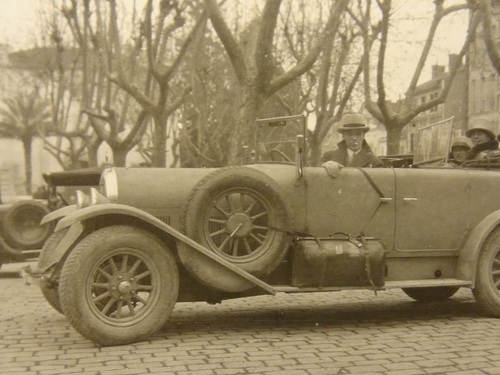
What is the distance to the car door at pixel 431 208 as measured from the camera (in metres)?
7.13

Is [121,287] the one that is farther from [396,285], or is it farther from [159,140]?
[159,140]

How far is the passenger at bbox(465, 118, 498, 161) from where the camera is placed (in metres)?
8.79

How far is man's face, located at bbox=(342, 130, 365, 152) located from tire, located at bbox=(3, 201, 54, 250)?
6.94 m

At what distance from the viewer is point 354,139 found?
777cm

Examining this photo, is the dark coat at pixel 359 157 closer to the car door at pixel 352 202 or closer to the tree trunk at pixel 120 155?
the car door at pixel 352 202

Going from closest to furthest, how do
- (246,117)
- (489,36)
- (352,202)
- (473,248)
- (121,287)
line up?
(121,287) → (352,202) → (473,248) → (246,117) → (489,36)

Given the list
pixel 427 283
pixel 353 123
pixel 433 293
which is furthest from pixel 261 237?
pixel 433 293

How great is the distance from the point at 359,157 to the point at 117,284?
2.88m

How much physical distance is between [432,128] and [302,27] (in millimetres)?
18778

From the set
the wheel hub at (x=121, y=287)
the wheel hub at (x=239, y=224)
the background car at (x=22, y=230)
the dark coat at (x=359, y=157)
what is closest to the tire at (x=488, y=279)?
the dark coat at (x=359, y=157)

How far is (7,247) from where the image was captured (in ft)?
43.1

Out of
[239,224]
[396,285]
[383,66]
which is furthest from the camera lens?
[383,66]

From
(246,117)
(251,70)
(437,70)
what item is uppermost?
(437,70)

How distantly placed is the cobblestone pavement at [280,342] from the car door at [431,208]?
0.73 meters
